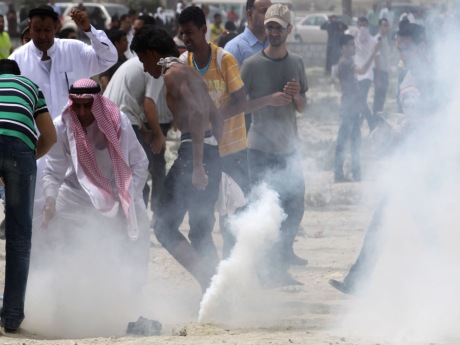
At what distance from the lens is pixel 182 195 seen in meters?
6.98

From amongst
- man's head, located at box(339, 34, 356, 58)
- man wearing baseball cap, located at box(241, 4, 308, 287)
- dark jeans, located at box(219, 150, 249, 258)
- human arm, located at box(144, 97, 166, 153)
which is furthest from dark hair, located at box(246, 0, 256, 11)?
man's head, located at box(339, 34, 356, 58)

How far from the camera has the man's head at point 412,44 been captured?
303 inches

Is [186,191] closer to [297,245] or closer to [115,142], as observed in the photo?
[115,142]

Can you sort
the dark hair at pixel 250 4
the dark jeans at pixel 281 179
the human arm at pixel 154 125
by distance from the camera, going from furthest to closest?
the dark hair at pixel 250 4 < the human arm at pixel 154 125 < the dark jeans at pixel 281 179

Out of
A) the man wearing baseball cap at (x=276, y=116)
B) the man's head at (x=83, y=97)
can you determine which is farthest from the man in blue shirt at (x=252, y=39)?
the man's head at (x=83, y=97)

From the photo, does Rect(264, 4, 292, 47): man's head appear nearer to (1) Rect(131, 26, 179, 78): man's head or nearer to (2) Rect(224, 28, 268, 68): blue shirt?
(2) Rect(224, 28, 268, 68): blue shirt

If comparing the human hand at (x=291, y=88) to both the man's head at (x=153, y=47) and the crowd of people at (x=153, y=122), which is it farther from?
the man's head at (x=153, y=47)

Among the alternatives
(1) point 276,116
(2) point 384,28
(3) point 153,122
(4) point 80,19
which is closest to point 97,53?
(4) point 80,19

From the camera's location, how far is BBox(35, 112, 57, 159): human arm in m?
6.43

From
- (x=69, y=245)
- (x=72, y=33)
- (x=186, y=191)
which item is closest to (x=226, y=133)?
(x=186, y=191)

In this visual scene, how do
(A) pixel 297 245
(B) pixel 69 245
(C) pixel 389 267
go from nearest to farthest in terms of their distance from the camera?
1. (B) pixel 69 245
2. (C) pixel 389 267
3. (A) pixel 297 245

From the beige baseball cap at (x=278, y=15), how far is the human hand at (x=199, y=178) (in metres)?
1.66

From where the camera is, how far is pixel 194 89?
22.2 feet

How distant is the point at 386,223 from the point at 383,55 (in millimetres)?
8811
